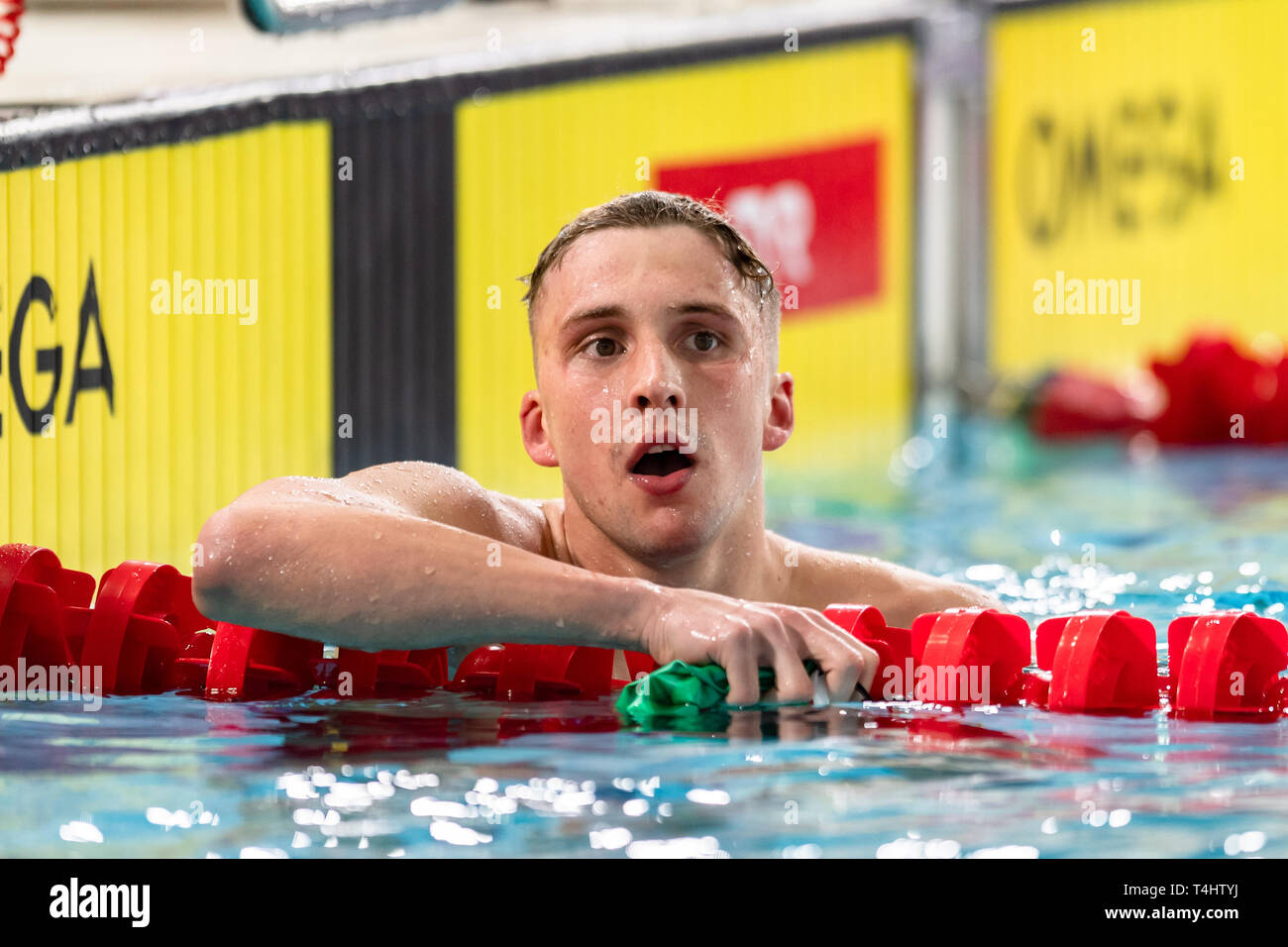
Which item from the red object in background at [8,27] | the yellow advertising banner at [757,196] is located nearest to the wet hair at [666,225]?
the red object in background at [8,27]

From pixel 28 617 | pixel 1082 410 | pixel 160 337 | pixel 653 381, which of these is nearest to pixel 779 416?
pixel 653 381

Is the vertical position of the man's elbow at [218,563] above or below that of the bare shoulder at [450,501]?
below

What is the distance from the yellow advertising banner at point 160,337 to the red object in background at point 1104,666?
117 inches

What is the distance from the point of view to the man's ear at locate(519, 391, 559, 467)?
138 inches

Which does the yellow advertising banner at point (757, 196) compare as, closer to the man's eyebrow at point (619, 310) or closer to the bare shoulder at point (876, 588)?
the bare shoulder at point (876, 588)

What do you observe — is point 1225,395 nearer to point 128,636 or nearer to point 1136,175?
point 1136,175

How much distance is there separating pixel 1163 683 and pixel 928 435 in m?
8.39

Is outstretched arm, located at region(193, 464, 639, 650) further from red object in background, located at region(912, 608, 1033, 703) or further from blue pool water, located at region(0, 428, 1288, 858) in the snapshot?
red object in background, located at region(912, 608, 1033, 703)

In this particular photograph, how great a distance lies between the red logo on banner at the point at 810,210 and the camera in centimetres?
996

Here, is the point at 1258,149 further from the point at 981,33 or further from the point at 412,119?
the point at 412,119

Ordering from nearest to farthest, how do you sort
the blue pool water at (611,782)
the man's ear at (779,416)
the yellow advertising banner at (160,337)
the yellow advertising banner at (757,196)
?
the blue pool water at (611,782), the man's ear at (779,416), the yellow advertising banner at (160,337), the yellow advertising banner at (757,196)

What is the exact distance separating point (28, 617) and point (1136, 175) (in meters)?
11.2
